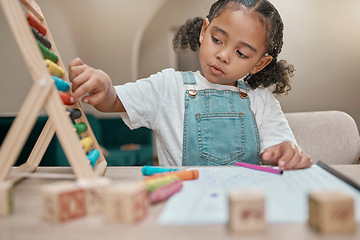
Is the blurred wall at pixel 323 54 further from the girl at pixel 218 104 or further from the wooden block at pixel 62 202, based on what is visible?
the wooden block at pixel 62 202

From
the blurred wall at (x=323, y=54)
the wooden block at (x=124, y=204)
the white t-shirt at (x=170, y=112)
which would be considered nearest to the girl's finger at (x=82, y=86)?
the white t-shirt at (x=170, y=112)

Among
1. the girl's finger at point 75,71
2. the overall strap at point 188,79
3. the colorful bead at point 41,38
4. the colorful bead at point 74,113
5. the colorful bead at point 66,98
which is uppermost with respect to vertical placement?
the colorful bead at point 41,38

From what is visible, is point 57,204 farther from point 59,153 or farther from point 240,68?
point 59,153

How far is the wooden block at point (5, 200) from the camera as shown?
0.44 metres

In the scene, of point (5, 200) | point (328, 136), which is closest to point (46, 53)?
point (5, 200)

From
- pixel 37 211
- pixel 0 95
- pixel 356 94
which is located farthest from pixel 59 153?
pixel 356 94

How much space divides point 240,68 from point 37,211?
758 mm

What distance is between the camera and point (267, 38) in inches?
42.9

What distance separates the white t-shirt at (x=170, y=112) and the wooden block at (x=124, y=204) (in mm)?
591

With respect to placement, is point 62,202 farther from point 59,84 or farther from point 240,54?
point 240,54

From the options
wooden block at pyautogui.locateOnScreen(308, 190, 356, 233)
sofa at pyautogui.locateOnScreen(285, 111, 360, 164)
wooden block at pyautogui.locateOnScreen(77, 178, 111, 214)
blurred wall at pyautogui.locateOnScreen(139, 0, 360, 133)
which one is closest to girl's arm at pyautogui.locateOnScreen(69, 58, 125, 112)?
wooden block at pyautogui.locateOnScreen(77, 178, 111, 214)

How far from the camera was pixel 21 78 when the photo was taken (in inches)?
94.8

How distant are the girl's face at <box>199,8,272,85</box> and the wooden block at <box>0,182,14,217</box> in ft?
2.36

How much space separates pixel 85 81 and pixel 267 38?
630 millimetres
